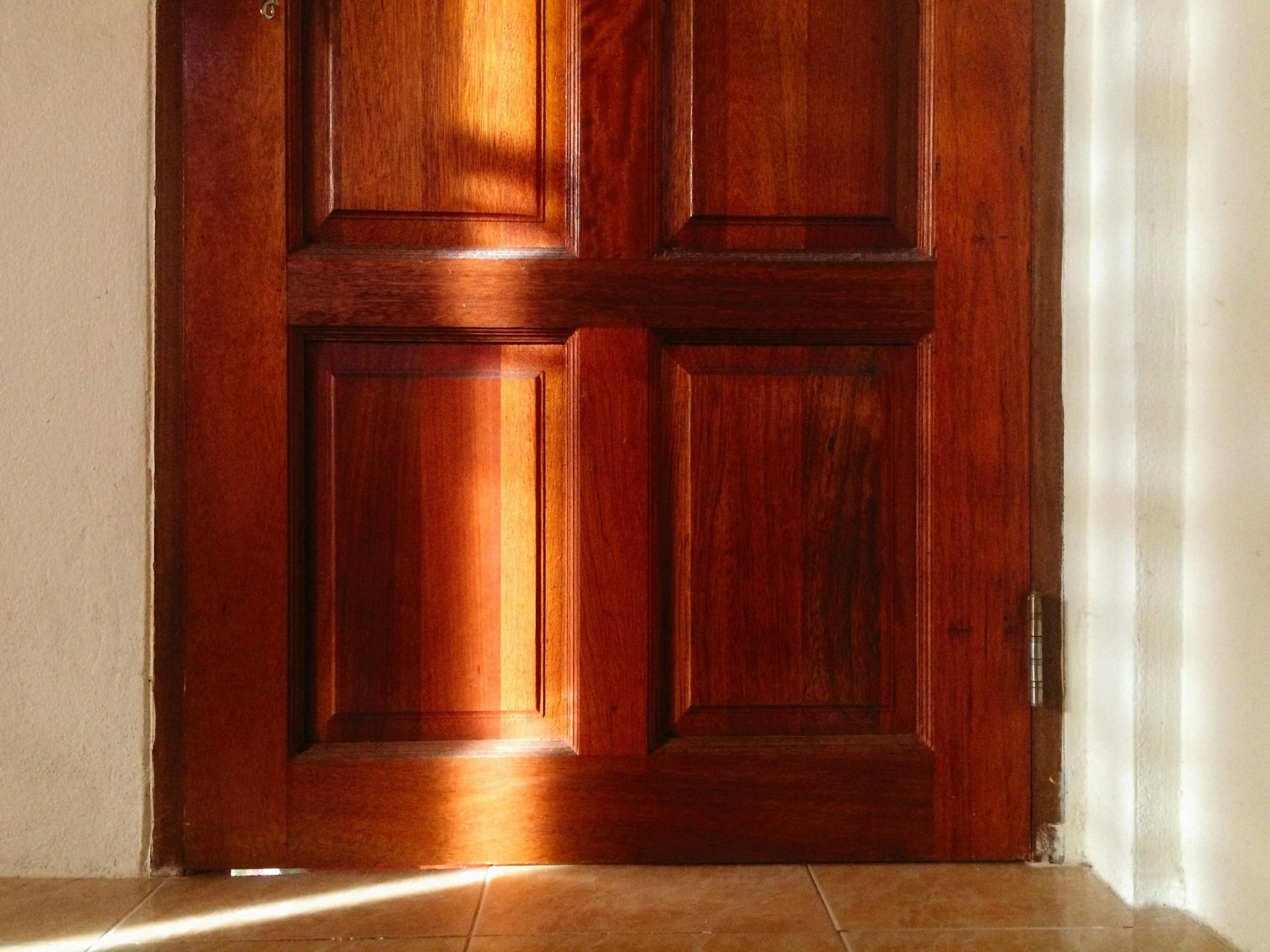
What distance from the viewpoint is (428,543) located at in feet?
3.96

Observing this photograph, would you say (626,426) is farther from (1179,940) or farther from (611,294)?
(1179,940)

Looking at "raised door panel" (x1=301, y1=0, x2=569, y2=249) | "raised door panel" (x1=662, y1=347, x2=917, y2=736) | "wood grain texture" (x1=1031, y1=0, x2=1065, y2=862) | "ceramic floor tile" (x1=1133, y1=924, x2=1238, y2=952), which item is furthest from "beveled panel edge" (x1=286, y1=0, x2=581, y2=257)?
"ceramic floor tile" (x1=1133, y1=924, x2=1238, y2=952)

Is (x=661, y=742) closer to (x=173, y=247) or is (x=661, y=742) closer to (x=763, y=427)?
(x=763, y=427)

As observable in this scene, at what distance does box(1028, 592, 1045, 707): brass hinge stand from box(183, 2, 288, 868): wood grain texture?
2.82 feet

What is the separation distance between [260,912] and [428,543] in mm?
429

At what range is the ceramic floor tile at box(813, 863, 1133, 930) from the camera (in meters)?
1.08

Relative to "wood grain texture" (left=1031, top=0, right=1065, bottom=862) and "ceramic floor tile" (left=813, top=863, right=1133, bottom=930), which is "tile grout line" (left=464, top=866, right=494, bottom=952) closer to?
"ceramic floor tile" (left=813, top=863, right=1133, bottom=930)

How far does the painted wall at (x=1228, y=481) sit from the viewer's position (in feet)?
3.25

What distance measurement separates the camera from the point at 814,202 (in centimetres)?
123

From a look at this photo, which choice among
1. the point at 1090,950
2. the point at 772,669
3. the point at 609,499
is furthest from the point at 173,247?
the point at 1090,950

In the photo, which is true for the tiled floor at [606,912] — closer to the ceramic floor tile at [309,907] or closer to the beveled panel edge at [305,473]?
the ceramic floor tile at [309,907]

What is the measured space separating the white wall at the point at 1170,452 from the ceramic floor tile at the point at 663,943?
37 centimetres

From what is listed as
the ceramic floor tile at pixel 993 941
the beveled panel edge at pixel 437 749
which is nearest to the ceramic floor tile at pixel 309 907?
the beveled panel edge at pixel 437 749

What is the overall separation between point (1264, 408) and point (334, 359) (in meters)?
0.97
